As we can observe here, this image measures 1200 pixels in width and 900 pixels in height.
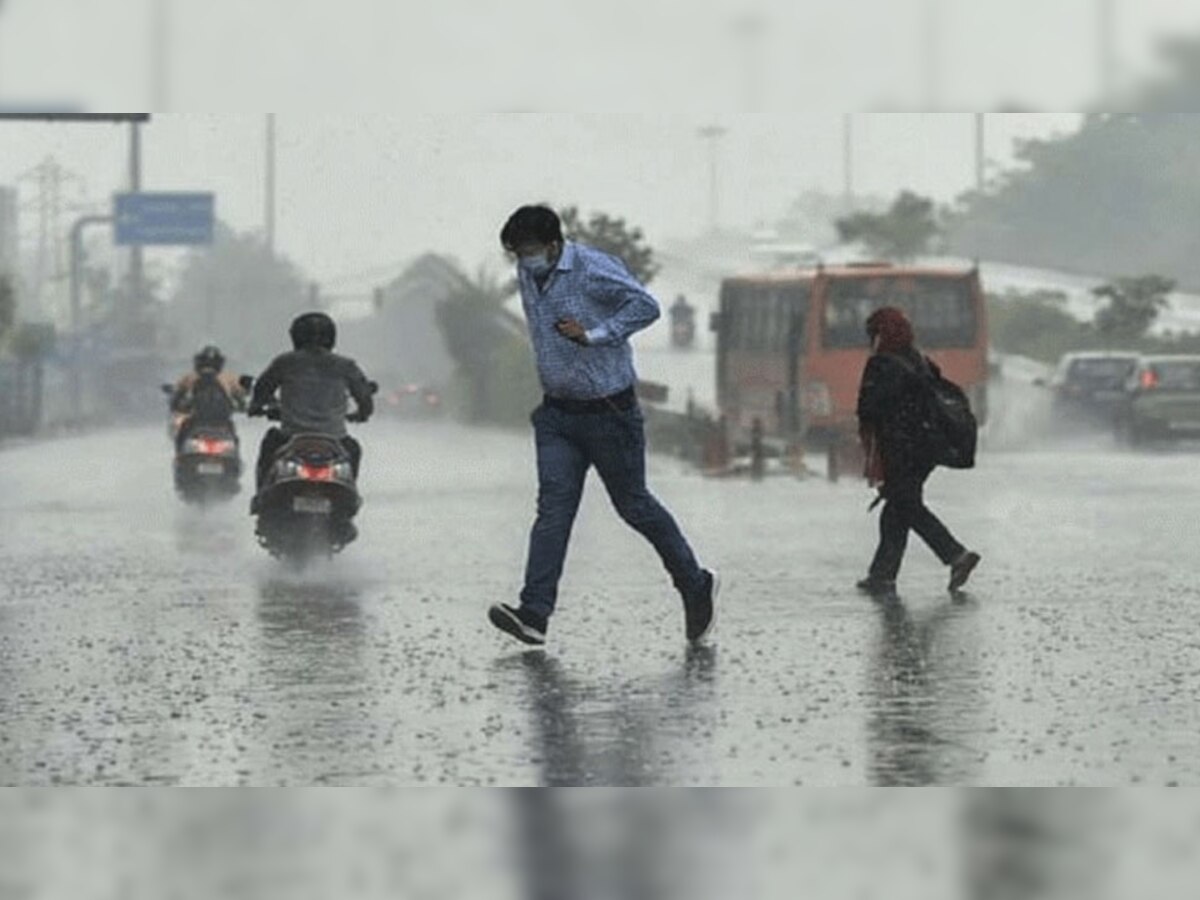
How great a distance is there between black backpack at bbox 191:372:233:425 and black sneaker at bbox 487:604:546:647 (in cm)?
1122

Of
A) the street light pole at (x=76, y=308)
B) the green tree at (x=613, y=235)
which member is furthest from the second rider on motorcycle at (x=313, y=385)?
the street light pole at (x=76, y=308)

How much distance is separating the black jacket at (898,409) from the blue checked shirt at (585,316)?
3.48 m

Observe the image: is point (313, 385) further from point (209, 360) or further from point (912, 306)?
point (912, 306)

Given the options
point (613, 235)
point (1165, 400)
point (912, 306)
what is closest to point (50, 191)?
point (613, 235)

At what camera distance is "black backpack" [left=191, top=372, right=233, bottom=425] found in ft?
80.0

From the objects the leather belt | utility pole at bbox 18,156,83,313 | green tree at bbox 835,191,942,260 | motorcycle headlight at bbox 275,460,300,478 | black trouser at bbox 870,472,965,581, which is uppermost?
utility pole at bbox 18,156,83,313

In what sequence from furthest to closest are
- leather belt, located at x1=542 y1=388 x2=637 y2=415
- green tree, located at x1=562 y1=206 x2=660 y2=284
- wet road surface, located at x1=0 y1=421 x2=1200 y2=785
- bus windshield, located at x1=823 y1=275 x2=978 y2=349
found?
1. green tree, located at x1=562 y1=206 x2=660 y2=284
2. bus windshield, located at x1=823 y1=275 x2=978 y2=349
3. leather belt, located at x1=542 y1=388 x2=637 y2=415
4. wet road surface, located at x1=0 y1=421 x2=1200 y2=785

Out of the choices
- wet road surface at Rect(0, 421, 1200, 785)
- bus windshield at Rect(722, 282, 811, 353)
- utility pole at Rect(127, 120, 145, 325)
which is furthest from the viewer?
utility pole at Rect(127, 120, 145, 325)

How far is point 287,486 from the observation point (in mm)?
18000

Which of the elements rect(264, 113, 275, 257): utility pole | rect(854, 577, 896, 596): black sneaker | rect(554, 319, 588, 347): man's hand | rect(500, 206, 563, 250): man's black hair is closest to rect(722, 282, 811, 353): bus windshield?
rect(854, 577, 896, 596): black sneaker

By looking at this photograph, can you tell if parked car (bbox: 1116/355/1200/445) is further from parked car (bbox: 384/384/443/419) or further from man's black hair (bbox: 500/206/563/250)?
parked car (bbox: 384/384/443/419)

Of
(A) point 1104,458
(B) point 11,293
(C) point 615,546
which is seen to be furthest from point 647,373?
(C) point 615,546

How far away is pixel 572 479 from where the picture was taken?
1307cm

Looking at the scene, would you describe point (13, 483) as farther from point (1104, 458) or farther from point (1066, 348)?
point (1066, 348)
